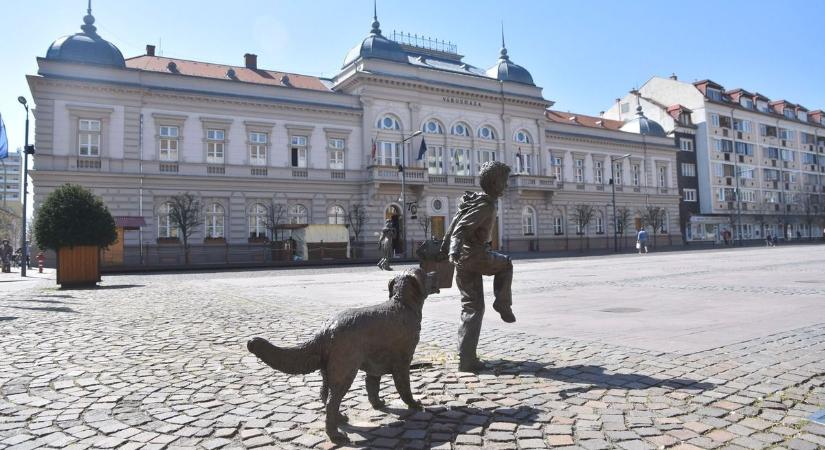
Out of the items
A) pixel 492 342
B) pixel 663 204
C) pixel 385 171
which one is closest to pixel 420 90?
pixel 385 171

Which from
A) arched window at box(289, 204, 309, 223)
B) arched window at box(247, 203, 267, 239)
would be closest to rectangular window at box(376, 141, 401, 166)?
arched window at box(289, 204, 309, 223)

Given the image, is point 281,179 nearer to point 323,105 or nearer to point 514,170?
point 323,105

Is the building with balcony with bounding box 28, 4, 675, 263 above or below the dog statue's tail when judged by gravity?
above

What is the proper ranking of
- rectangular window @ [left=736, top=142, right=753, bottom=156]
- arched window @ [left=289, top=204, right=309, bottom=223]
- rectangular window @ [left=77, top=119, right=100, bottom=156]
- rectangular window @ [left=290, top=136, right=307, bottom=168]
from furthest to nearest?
rectangular window @ [left=736, top=142, right=753, bottom=156] → rectangular window @ [left=290, top=136, right=307, bottom=168] → arched window @ [left=289, top=204, right=309, bottom=223] → rectangular window @ [left=77, top=119, right=100, bottom=156]

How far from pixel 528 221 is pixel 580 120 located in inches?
624

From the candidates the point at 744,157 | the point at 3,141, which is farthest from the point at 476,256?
the point at 744,157

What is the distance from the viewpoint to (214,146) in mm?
33750

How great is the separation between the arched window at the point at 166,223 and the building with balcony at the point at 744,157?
49.6m

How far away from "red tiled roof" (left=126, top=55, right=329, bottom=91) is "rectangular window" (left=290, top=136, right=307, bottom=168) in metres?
3.90

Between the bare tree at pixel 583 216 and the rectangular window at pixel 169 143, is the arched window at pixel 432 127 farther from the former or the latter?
the rectangular window at pixel 169 143

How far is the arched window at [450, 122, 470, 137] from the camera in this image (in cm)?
4217

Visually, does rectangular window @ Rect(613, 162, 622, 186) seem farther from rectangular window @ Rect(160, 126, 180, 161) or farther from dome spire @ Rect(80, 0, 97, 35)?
dome spire @ Rect(80, 0, 97, 35)

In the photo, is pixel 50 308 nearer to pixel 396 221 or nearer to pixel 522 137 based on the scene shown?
pixel 396 221

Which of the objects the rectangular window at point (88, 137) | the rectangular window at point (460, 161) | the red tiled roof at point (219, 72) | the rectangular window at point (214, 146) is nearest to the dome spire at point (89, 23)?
the red tiled roof at point (219, 72)
